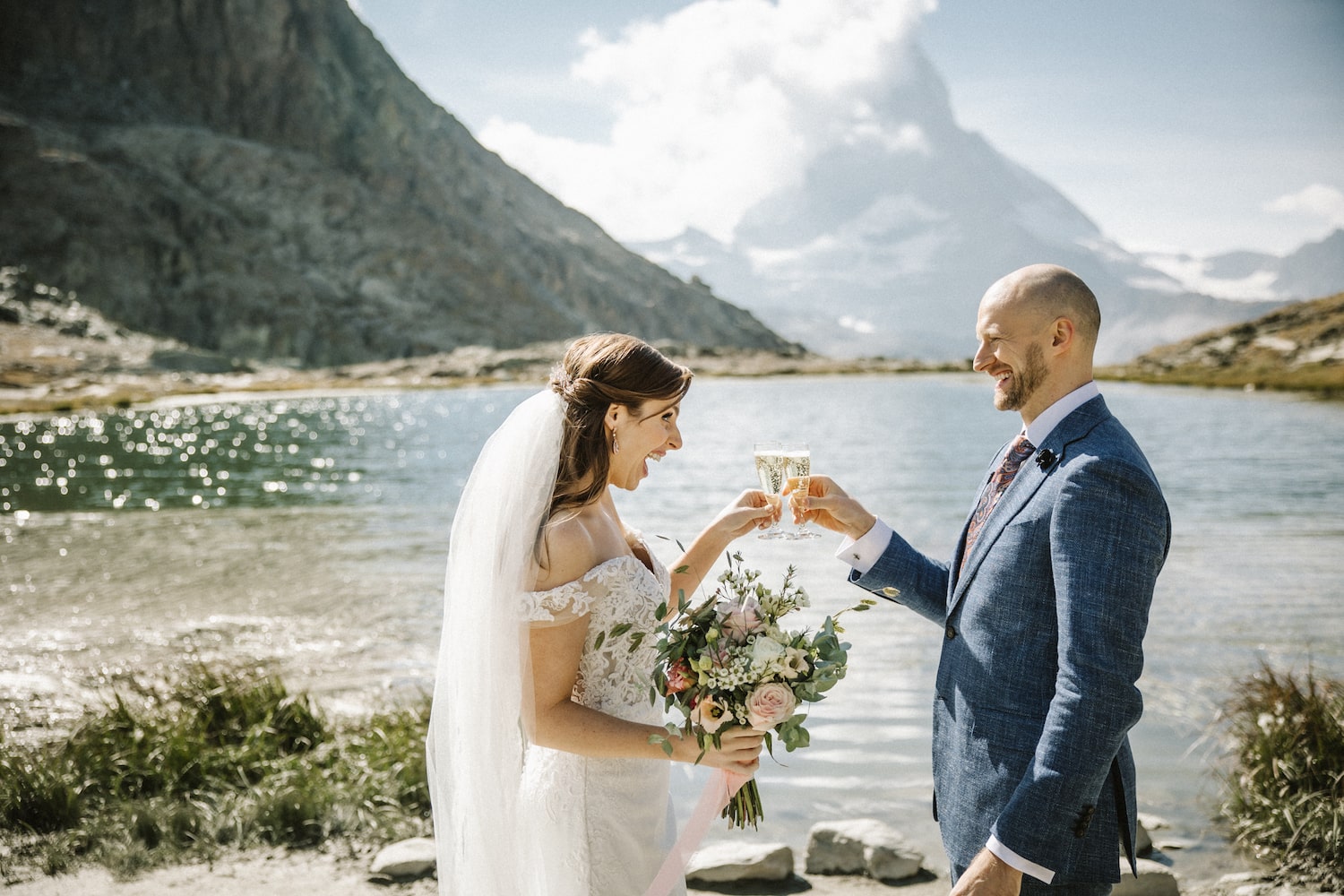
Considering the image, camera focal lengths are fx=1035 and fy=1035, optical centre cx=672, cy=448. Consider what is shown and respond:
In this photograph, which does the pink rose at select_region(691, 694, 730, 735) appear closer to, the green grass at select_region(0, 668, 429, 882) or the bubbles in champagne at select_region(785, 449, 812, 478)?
the bubbles in champagne at select_region(785, 449, 812, 478)

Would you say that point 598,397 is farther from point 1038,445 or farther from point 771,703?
point 1038,445

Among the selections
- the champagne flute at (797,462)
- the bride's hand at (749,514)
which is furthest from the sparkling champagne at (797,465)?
the bride's hand at (749,514)

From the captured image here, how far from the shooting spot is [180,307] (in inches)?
4321

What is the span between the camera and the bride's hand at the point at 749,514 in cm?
382

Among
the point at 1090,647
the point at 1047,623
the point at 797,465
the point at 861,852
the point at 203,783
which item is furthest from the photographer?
the point at 203,783

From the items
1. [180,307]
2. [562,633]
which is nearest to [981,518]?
[562,633]

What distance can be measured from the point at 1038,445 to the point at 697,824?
156 cm

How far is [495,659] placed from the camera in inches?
127

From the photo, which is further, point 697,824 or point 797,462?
point 797,462

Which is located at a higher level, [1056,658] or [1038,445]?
[1038,445]

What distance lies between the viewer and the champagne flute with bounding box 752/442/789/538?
3.81 metres

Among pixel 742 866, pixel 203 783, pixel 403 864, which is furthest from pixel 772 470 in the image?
pixel 203 783

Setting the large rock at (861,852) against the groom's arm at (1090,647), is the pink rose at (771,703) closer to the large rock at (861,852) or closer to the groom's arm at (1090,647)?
the groom's arm at (1090,647)

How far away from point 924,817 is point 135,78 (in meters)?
166
